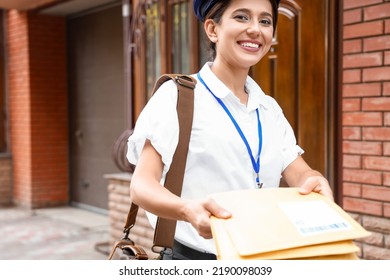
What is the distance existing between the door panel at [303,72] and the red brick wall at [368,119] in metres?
0.20

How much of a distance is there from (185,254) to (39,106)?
681 cm

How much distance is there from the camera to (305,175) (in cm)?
174

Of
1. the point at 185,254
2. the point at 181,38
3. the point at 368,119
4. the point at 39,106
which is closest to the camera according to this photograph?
the point at 185,254

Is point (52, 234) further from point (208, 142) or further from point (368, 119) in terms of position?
point (208, 142)

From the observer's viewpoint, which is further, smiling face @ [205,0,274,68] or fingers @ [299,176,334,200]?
smiling face @ [205,0,274,68]

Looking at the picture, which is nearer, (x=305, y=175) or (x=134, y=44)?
(x=305, y=175)

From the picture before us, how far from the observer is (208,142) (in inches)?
63.1

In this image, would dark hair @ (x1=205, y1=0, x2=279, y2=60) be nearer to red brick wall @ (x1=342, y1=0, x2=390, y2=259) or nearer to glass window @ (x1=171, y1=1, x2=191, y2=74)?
red brick wall @ (x1=342, y1=0, x2=390, y2=259)

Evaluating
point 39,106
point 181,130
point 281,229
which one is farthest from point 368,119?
point 39,106

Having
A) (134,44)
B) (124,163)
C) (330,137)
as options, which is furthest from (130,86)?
(330,137)

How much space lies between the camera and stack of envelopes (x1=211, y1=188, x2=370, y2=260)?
4.13 ft

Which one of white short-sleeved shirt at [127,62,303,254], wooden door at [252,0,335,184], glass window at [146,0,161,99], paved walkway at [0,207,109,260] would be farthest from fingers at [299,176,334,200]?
paved walkway at [0,207,109,260]
